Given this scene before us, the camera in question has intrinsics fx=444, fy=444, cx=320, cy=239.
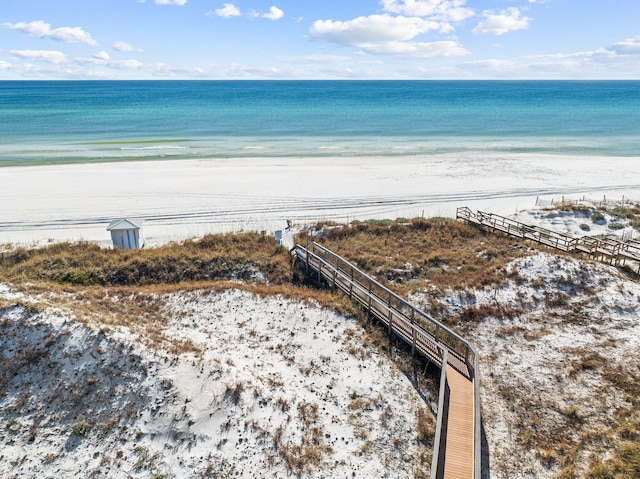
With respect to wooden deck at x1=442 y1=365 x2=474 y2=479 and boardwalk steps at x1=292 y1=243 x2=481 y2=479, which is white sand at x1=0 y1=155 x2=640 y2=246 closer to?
boardwalk steps at x1=292 y1=243 x2=481 y2=479

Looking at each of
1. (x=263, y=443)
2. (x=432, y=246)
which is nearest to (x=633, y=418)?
(x=263, y=443)

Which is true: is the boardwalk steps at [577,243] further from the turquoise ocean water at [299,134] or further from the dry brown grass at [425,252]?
the turquoise ocean water at [299,134]

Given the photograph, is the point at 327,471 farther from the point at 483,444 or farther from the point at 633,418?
the point at 633,418

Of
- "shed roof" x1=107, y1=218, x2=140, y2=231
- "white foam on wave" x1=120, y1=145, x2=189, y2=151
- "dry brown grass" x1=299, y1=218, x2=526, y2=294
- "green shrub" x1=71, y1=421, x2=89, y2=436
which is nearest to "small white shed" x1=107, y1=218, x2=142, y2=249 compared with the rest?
"shed roof" x1=107, y1=218, x2=140, y2=231

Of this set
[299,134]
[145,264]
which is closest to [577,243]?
[145,264]

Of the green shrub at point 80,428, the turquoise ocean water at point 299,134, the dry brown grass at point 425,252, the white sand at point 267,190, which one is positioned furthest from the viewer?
the turquoise ocean water at point 299,134

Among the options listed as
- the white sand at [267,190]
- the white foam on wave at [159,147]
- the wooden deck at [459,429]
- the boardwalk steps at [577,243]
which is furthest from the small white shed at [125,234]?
the white foam on wave at [159,147]
